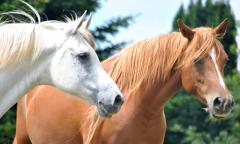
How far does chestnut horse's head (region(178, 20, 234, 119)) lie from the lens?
7168 mm

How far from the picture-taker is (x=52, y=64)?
6.50 meters

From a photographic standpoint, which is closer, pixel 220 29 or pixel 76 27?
pixel 76 27

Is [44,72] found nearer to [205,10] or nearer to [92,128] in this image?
[92,128]

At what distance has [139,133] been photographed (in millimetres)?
7488

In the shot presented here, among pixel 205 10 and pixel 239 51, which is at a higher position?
pixel 239 51

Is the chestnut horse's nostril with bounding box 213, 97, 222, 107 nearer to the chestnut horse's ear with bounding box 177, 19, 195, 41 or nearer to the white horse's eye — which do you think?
the chestnut horse's ear with bounding box 177, 19, 195, 41

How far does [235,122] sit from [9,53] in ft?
48.3

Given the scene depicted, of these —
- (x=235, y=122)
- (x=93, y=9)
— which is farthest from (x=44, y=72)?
(x=235, y=122)

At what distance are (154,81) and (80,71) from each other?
1.21 metres

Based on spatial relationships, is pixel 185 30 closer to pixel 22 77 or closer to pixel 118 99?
pixel 118 99

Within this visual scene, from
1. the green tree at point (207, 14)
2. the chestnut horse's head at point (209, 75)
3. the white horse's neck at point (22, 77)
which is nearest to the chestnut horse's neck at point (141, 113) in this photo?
the chestnut horse's head at point (209, 75)

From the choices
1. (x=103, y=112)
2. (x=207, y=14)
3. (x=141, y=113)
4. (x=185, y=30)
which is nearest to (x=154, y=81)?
(x=141, y=113)

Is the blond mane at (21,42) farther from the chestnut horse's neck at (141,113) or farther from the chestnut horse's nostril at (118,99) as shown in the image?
the chestnut horse's neck at (141,113)

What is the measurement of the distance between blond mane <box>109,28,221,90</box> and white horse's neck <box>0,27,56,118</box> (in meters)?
1.16
